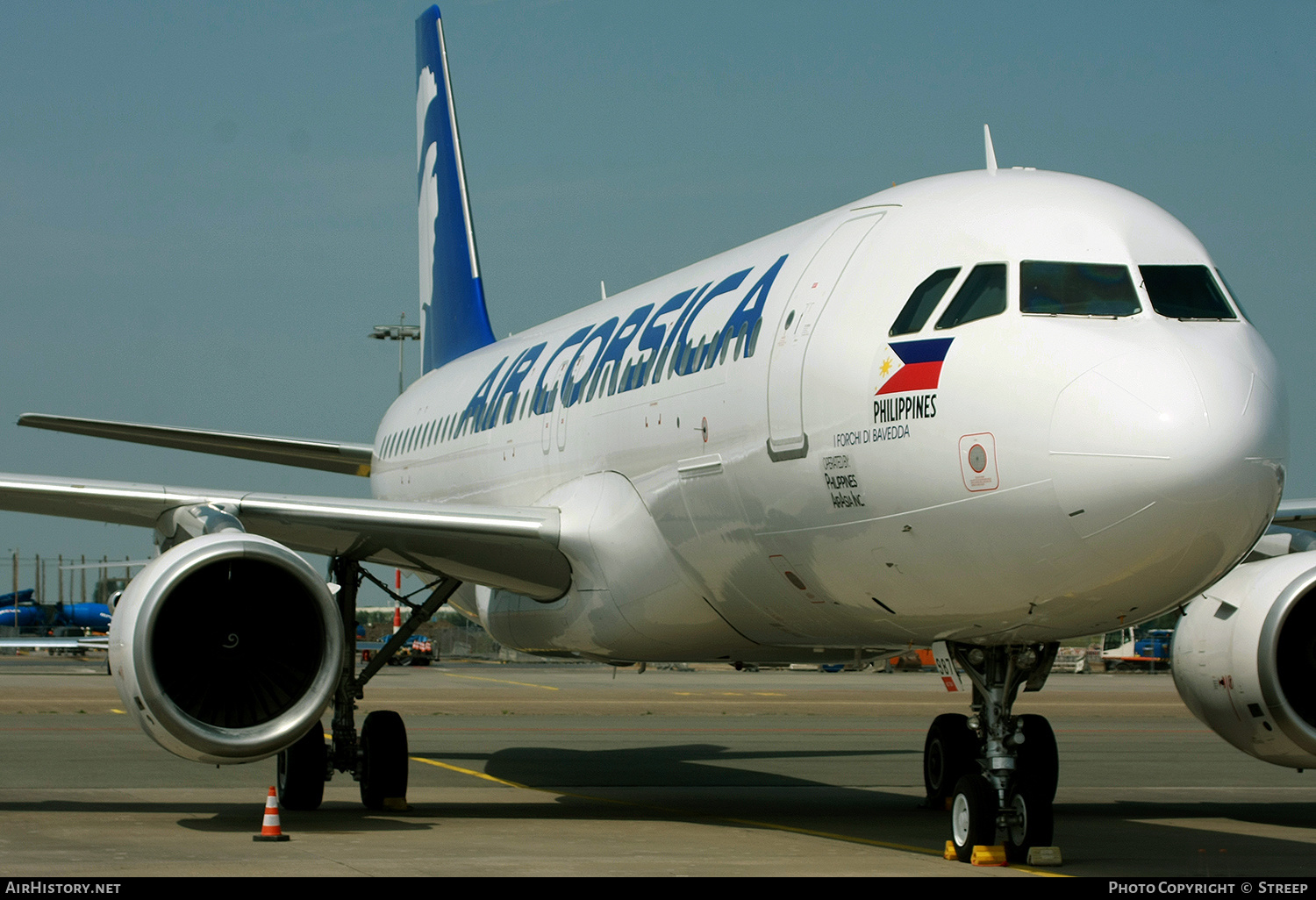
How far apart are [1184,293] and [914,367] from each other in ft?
4.93

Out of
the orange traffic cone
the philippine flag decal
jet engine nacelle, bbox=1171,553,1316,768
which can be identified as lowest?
the orange traffic cone

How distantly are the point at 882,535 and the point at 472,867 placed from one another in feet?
9.95

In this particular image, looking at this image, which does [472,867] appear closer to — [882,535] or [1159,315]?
[882,535]

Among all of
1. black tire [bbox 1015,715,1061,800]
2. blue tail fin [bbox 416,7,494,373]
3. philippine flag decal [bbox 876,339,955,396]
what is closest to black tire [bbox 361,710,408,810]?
black tire [bbox 1015,715,1061,800]

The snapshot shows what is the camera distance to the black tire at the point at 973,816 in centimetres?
919

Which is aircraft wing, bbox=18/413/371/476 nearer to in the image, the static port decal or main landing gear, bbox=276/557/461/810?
main landing gear, bbox=276/557/461/810

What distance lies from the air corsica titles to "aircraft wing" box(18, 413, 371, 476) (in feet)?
8.80

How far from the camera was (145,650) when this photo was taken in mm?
10320

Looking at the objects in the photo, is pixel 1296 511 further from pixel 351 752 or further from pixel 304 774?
pixel 304 774

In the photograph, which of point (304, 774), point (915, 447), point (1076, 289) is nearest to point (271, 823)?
point (304, 774)

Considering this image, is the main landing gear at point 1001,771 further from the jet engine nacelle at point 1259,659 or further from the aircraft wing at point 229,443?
the aircraft wing at point 229,443

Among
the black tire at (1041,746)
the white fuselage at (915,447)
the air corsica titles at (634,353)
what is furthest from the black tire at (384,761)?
the black tire at (1041,746)

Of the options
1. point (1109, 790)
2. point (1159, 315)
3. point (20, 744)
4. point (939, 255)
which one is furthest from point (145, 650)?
point (20, 744)

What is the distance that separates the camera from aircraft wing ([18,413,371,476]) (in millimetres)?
16578
